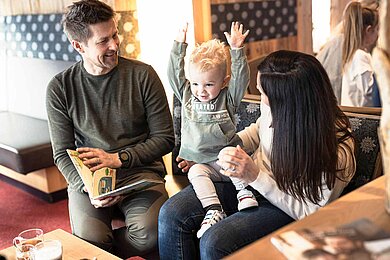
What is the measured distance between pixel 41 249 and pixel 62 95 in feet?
2.57

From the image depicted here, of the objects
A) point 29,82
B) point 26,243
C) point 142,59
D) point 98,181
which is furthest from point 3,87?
point 26,243

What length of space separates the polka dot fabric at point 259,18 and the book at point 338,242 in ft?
8.95

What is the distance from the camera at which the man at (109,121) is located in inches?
88.6

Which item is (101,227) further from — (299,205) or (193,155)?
(299,205)

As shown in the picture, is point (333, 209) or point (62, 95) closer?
point (333, 209)

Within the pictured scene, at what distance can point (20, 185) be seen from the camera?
4.08m

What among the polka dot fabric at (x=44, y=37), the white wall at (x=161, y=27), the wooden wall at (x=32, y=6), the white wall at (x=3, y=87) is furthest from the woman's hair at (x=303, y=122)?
the white wall at (x=3, y=87)

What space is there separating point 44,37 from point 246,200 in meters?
2.88

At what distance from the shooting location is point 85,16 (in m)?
2.23

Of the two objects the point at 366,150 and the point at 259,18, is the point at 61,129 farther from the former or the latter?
the point at 259,18

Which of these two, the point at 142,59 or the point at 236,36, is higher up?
the point at 236,36

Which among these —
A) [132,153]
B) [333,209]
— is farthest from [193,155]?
[333,209]

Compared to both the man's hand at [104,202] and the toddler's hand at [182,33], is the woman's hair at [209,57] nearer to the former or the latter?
the toddler's hand at [182,33]

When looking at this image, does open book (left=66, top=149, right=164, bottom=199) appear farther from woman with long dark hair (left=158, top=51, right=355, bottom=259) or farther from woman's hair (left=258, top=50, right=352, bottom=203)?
woman's hair (left=258, top=50, right=352, bottom=203)
